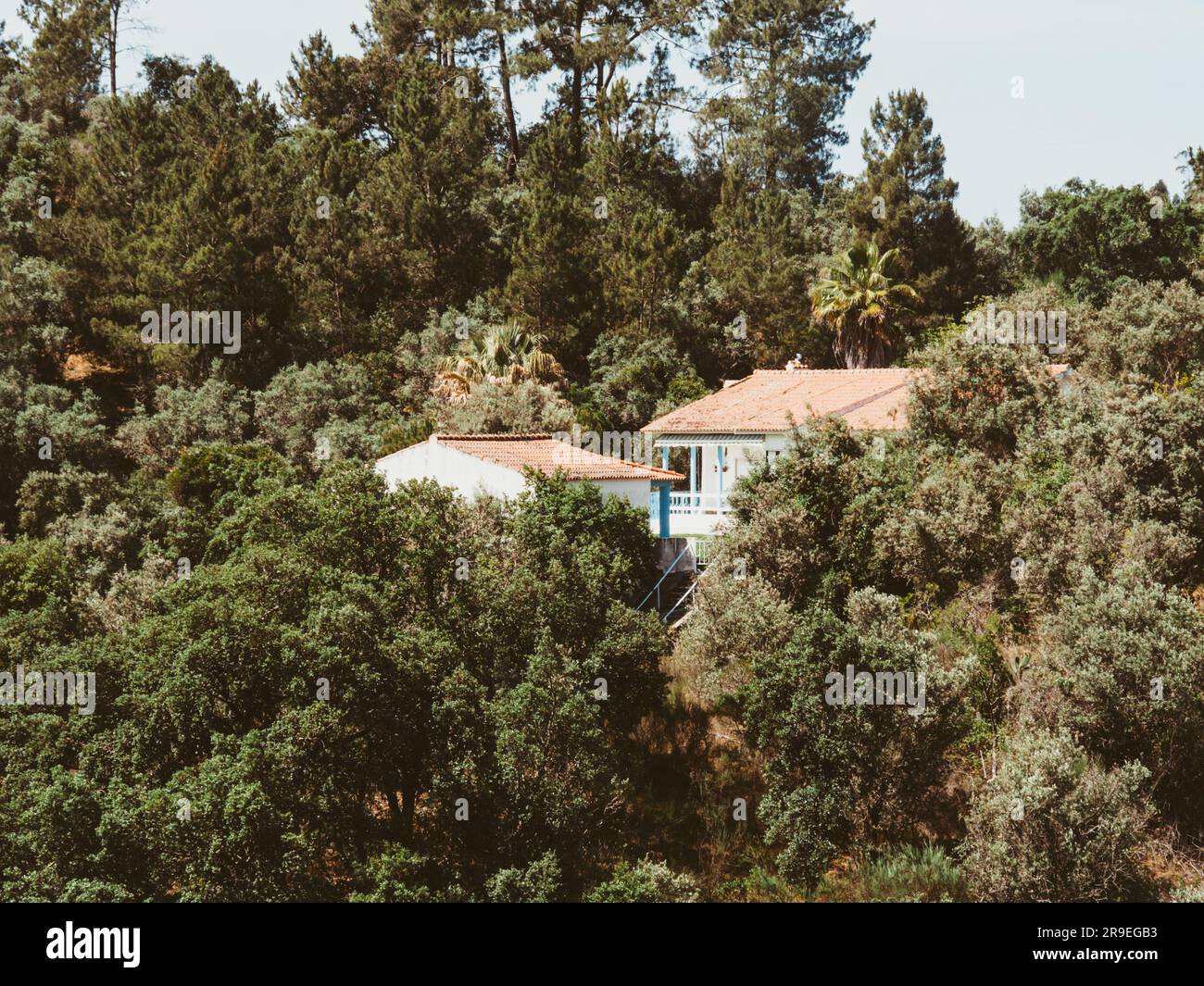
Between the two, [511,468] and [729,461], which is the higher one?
[729,461]

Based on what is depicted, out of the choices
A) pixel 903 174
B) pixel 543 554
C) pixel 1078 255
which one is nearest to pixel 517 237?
pixel 903 174

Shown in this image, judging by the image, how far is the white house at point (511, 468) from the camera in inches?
1161

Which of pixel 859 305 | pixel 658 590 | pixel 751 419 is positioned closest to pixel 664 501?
pixel 658 590

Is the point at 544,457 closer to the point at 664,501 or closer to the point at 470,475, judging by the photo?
the point at 470,475

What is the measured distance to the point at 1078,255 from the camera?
47406 mm

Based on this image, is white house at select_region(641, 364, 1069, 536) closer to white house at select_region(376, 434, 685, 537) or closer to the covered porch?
the covered porch

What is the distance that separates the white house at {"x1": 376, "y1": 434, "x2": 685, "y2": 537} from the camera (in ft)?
96.7

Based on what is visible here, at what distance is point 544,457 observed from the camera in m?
30.8

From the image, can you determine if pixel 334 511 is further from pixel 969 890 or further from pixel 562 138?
pixel 562 138

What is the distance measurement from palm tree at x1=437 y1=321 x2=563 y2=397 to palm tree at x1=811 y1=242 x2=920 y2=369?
10.3m

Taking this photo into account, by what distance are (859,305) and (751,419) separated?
40.1 feet

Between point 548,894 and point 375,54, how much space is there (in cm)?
5089
